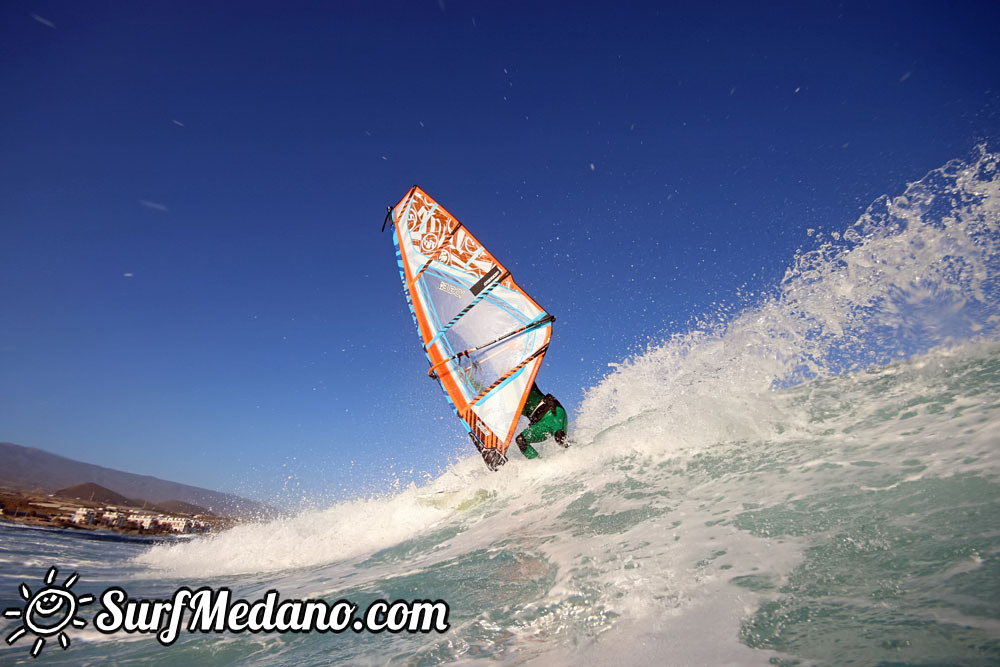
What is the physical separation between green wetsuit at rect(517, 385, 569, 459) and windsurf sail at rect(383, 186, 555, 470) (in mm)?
301

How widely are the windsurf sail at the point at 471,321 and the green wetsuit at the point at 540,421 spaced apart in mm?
301

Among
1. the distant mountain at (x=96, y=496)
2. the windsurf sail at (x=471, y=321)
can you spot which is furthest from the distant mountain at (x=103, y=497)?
the windsurf sail at (x=471, y=321)

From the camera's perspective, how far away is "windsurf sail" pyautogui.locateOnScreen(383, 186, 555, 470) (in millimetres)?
6965

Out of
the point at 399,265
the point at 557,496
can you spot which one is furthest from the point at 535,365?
the point at 399,265

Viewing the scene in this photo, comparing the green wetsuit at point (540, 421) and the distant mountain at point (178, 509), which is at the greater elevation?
the distant mountain at point (178, 509)

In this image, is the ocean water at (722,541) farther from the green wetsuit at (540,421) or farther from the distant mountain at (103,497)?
the distant mountain at (103,497)

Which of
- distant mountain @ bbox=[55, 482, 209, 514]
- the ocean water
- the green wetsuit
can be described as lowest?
the ocean water

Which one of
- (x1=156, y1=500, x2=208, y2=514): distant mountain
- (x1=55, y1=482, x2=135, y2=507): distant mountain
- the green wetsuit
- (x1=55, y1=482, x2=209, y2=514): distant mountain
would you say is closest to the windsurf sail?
the green wetsuit

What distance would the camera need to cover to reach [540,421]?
706 centimetres

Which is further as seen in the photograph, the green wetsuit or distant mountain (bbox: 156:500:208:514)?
distant mountain (bbox: 156:500:208:514)

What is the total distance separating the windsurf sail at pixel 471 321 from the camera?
696 centimetres

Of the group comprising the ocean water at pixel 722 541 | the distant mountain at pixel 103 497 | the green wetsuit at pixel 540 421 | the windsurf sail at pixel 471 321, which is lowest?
the ocean water at pixel 722 541

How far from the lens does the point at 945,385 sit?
4.48m

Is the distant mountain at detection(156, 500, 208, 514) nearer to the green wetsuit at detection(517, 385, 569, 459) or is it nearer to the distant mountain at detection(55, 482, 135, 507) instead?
the distant mountain at detection(55, 482, 135, 507)
